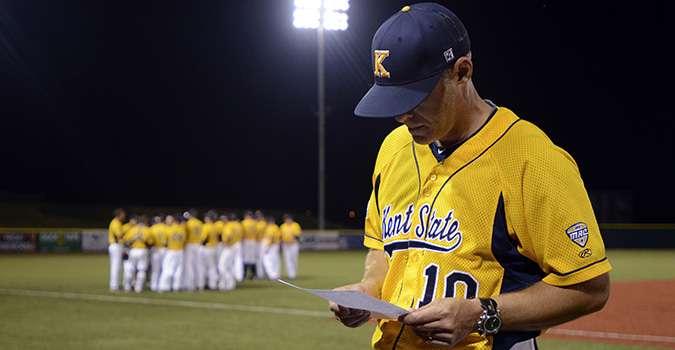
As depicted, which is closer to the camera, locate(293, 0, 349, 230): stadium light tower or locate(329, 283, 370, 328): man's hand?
locate(329, 283, 370, 328): man's hand

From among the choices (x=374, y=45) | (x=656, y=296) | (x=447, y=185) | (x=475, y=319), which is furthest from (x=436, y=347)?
(x=656, y=296)

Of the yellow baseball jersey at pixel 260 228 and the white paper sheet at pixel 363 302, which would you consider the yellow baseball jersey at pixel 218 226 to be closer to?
the yellow baseball jersey at pixel 260 228

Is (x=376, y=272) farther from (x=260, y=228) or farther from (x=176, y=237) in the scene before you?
(x=260, y=228)

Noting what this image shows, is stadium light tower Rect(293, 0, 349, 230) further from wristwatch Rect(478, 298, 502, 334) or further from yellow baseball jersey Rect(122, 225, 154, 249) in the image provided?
wristwatch Rect(478, 298, 502, 334)

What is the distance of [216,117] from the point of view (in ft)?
189

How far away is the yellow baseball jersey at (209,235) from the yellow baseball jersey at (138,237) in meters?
1.35

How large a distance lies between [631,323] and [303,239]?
88.0 ft

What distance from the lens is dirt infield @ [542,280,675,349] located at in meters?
9.56

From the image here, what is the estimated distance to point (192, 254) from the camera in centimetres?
1736

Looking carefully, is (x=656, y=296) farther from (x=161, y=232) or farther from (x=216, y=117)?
(x=216, y=117)

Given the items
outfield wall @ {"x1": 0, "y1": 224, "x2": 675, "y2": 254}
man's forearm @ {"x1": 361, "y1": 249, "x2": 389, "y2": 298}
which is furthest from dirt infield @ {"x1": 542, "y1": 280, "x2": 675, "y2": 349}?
Answer: outfield wall @ {"x1": 0, "y1": 224, "x2": 675, "y2": 254}

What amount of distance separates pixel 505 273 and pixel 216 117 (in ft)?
187

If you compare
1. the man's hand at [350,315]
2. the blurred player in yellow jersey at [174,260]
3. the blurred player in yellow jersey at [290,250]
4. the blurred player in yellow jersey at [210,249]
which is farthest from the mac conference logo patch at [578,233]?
the blurred player in yellow jersey at [290,250]

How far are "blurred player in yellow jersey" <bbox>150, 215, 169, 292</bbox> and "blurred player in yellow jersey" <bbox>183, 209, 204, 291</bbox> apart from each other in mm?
625
